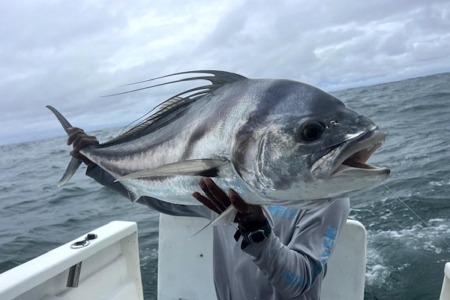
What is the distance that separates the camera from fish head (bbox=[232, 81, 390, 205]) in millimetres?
1151

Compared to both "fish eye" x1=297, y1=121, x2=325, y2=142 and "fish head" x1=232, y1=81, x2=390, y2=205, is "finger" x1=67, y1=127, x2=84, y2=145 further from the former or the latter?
"fish eye" x1=297, y1=121, x2=325, y2=142

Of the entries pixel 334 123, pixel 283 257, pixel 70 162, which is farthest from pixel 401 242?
pixel 334 123

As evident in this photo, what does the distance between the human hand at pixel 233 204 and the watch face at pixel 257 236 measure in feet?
0.07

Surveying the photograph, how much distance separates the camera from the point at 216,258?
2379 mm

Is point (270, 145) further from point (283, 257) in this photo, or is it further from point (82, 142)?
point (82, 142)

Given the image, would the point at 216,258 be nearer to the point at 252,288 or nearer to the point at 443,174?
the point at 252,288

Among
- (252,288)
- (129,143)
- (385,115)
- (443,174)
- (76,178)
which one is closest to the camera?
(252,288)

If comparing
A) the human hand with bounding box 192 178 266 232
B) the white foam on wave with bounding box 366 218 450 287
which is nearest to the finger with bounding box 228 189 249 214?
the human hand with bounding box 192 178 266 232

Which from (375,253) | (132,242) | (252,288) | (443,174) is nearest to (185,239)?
(132,242)

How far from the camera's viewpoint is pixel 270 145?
1300 millimetres

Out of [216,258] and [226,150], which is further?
[216,258]

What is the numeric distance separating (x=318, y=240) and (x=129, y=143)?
3.98ft

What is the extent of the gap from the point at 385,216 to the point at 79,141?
17.2ft

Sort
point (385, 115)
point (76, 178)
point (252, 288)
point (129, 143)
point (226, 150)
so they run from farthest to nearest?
point (385, 115) < point (76, 178) < point (129, 143) < point (252, 288) < point (226, 150)
